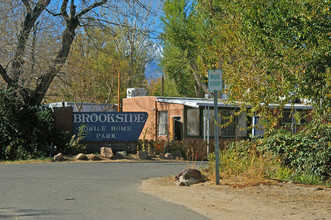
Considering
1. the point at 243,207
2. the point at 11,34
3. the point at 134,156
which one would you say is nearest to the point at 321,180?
the point at 243,207

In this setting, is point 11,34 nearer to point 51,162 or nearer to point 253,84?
point 51,162

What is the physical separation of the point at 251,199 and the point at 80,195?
11.6 ft

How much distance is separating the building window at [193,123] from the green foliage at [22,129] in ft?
25.5

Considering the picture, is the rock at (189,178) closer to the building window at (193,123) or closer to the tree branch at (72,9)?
the tree branch at (72,9)

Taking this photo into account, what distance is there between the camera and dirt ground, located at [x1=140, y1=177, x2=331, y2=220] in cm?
791

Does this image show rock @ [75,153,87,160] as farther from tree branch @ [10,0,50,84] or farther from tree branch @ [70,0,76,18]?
tree branch @ [70,0,76,18]

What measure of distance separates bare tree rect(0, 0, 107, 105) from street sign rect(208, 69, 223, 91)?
11141 millimetres

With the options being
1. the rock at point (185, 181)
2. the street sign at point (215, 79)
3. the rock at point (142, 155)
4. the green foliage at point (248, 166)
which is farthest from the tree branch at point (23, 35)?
the street sign at point (215, 79)

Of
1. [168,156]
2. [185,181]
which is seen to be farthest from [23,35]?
[185,181]

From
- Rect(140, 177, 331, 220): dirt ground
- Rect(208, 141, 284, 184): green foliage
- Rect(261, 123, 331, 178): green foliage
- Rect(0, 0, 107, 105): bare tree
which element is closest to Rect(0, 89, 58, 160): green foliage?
Rect(0, 0, 107, 105): bare tree

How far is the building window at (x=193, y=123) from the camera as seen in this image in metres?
25.8

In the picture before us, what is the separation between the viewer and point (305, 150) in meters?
12.3

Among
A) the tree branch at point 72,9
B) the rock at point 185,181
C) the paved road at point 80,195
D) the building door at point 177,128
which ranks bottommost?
the paved road at point 80,195

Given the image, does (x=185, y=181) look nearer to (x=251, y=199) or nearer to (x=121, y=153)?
(x=251, y=199)
